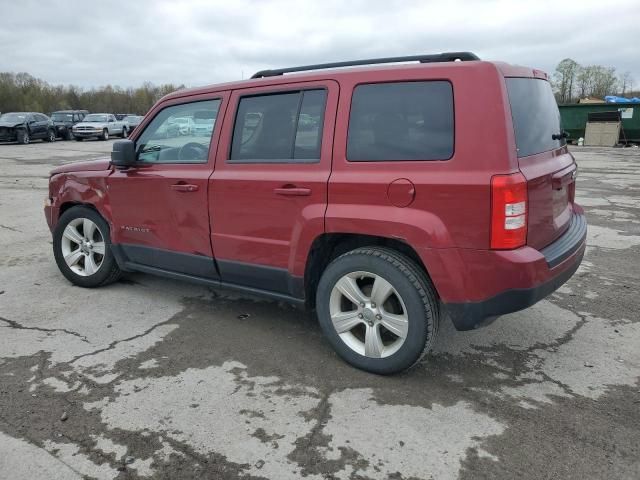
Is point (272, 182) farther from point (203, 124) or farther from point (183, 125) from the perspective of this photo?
point (183, 125)

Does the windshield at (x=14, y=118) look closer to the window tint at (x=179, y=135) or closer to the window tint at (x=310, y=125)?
the window tint at (x=179, y=135)

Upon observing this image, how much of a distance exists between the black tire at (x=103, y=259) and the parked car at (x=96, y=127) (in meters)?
27.4

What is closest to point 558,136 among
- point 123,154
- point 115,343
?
point 123,154

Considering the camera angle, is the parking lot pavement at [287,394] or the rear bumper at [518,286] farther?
the rear bumper at [518,286]

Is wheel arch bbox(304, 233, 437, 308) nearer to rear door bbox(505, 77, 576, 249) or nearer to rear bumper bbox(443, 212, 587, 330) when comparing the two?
rear bumper bbox(443, 212, 587, 330)

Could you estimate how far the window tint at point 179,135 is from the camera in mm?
3871

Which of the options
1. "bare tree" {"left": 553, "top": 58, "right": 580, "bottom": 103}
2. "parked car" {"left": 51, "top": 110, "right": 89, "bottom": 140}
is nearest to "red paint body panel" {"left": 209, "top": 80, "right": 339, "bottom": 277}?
"parked car" {"left": 51, "top": 110, "right": 89, "bottom": 140}

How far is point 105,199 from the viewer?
4.50m

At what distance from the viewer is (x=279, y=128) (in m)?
3.50

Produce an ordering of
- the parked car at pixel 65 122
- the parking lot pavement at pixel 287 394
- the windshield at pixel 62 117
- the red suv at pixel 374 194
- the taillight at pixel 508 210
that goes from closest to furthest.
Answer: the parking lot pavement at pixel 287 394 → the taillight at pixel 508 210 → the red suv at pixel 374 194 → the parked car at pixel 65 122 → the windshield at pixel 62 117

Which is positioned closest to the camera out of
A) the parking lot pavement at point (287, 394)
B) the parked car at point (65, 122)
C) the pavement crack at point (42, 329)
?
the parking lot pavement at point (287, 394)

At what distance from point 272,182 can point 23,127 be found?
27723 mm

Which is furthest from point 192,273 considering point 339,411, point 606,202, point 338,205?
point 606,202

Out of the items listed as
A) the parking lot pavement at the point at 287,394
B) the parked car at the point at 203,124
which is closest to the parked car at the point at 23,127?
the parking lot pavement at the point at 287,394
